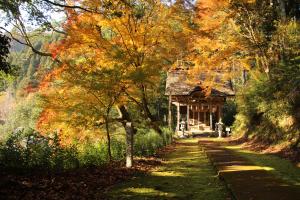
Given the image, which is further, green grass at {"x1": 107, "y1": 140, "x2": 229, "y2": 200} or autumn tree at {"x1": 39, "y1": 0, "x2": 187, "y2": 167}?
autumn tree at {"x1": 39, "y1": 0, "x2": 187, "y2": 167}

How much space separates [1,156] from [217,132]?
90.6 ft

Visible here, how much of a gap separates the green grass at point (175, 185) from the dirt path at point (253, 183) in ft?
1.16

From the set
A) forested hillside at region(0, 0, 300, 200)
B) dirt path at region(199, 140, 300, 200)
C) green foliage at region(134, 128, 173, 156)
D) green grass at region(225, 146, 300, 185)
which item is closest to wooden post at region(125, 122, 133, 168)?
forested hillside at region(0, 0, 300, 200)

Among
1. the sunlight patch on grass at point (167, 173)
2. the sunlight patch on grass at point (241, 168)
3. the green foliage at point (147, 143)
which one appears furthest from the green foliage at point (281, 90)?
the sunlight patch on grass at point (167, 173)

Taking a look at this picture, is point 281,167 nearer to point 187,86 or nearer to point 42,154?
point 42,154

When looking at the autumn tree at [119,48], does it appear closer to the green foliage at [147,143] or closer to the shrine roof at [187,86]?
the green foliage at [147,143]

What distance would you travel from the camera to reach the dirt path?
29.6 feet

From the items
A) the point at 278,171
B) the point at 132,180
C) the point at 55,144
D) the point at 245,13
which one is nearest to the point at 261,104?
the point at 245,13

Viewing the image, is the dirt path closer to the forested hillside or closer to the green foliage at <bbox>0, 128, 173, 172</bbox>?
the forested hillside

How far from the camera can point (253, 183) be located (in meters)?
10.5

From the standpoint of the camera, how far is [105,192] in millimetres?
9773

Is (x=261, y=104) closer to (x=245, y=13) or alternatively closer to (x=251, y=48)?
(x=251, y=48)

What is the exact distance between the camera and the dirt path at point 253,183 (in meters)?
9.03

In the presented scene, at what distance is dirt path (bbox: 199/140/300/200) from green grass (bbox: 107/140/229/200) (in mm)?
353
